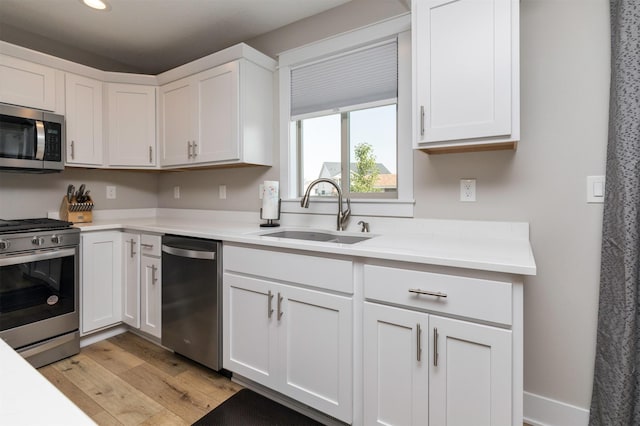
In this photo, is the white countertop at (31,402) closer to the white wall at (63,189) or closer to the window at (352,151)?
the window at (352,151)

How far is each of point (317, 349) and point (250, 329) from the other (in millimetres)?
441

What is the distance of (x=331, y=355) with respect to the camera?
152 cm

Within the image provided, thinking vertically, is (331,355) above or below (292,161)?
below

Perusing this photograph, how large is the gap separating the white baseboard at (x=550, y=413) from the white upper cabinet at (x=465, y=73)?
4.20 ft

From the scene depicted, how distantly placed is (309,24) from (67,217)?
2387mm

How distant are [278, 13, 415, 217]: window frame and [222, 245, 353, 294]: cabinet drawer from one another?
67cm

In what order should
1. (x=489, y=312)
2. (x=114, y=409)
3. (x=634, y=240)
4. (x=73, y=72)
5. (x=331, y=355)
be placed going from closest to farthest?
(x=489, y=312) → (x=634, y=240) → (x=331, y=355) → (x=114, y=409) → (x=73, y=72)

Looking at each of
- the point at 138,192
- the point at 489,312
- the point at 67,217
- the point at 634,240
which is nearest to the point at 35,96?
the point at 67,217

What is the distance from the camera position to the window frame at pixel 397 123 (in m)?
1.96

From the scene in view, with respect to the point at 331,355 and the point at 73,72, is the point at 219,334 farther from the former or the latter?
the point at 73,72

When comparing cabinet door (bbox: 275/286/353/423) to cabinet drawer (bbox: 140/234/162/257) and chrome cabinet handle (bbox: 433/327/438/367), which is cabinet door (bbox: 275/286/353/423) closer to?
chrome cabinet handle (bbox: 433/327/438/367)

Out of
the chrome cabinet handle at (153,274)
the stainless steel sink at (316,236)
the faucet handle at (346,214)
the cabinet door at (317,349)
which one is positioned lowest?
the cabinet door at (317,349)

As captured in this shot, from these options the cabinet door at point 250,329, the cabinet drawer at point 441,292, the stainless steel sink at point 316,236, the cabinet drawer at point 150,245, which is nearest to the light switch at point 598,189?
the cabinet drawer at point 441,292

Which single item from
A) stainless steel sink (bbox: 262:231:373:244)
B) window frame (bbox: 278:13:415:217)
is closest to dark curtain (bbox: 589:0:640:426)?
window frame (bbox: 278:13:415:217)
